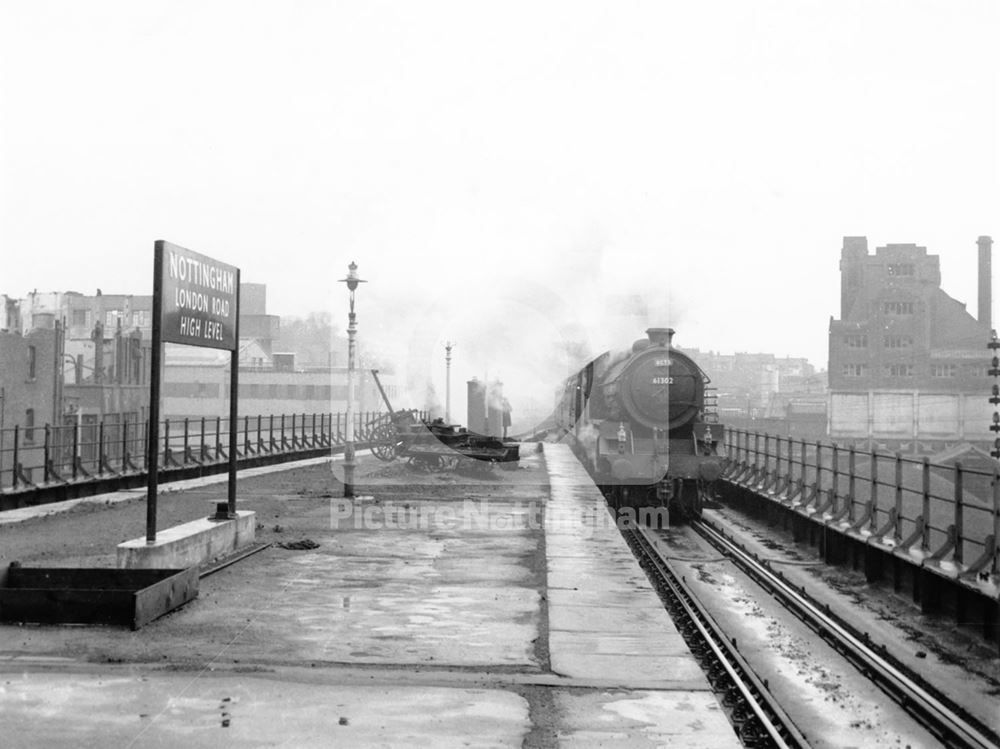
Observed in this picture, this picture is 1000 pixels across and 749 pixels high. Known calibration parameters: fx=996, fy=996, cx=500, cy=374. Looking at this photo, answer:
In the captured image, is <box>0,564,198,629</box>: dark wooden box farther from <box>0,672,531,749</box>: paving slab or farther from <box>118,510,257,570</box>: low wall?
<box>0,672,531,749</box>: paving slab

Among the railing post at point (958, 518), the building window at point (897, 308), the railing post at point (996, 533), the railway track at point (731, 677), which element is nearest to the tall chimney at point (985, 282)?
the building window at point (897, 308)

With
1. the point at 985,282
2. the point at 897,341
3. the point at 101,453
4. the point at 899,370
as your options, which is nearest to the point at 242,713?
the point at 101,453

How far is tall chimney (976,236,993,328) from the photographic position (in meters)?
69.1

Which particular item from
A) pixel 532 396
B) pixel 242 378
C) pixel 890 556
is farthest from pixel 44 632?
pixel 242 378

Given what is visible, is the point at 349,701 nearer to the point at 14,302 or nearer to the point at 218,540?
the point at 218,540

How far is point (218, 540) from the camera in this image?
1105 cm

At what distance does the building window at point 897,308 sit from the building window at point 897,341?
6.12 ft

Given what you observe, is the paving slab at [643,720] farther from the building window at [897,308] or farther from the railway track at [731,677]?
the building window at [897,308]

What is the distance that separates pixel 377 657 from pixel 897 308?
6563 cm

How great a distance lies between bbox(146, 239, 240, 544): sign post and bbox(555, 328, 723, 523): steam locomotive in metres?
8.29

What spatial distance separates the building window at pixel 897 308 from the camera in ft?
217

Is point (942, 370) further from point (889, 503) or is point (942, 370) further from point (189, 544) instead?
point (189, 544)

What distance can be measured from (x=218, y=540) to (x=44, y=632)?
3.48 metres

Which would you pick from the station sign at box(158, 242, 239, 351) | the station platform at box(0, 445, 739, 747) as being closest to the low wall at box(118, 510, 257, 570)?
the station platform at box(0, 445, 739, 747)
